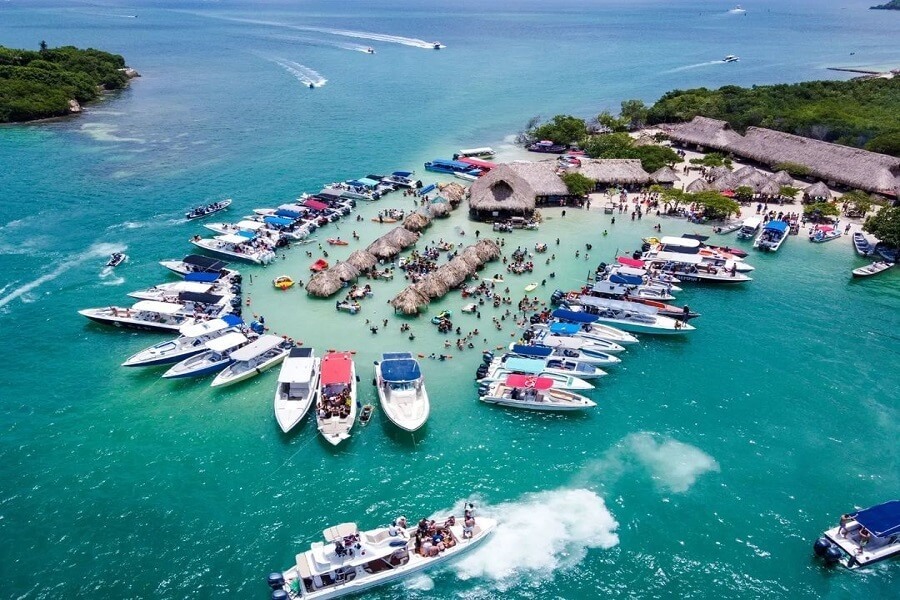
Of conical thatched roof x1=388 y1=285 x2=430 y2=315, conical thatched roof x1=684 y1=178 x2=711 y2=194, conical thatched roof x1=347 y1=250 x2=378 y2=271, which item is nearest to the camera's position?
conical thatched roof x1=388 y1=285 x2=430 y2=315

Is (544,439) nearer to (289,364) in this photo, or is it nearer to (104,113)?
(289,364)

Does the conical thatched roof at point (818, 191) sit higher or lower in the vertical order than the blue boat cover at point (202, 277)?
higher

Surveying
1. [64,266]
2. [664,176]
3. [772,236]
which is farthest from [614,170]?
[64,266]

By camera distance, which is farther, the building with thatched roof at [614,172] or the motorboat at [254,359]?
the building with thatched roof at [614,172]

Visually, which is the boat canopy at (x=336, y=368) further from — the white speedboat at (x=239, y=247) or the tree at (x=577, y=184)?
the tree at (x=577, y=184)

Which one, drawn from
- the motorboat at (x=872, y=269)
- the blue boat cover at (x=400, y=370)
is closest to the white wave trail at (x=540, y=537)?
the blue boat cover at (x=400, y=370)

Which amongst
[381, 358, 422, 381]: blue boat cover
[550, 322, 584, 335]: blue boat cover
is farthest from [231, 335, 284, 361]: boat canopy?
[550, 322, 584, 335]: blue boat cover

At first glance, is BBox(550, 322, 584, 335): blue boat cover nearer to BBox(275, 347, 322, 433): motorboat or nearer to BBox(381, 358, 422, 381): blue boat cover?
BBox(381, 358, 422, 381): blue boat cover
